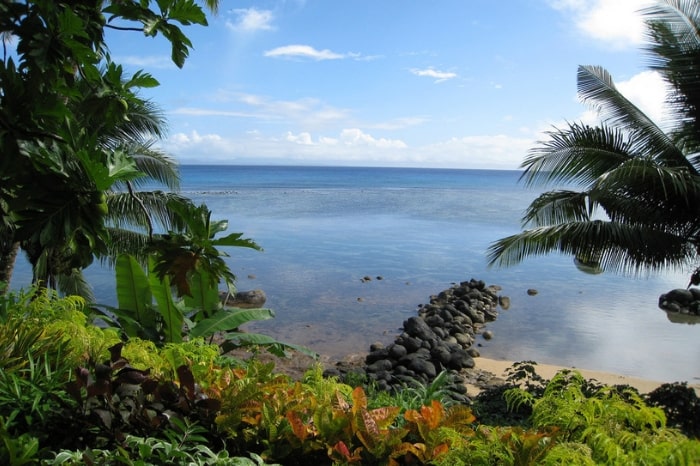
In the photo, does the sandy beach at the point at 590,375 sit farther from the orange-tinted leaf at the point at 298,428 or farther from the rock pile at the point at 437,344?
the orange-tinted leaf at the point at 298,428

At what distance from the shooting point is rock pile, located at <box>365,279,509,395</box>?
9984mm

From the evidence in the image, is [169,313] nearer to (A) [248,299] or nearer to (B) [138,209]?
(B) [138,209]

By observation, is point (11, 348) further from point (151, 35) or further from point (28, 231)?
point (151, 35)

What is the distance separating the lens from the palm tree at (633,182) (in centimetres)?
774

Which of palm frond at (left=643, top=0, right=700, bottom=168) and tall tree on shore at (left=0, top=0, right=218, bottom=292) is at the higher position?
palm frond at (left=643, top=0, right=700, bottom=168)

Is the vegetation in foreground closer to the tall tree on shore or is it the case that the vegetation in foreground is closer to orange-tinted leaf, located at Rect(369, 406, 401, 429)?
orange-tinted leaf, located at Rect(369, 406, 401, 429)

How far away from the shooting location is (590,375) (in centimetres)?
1059

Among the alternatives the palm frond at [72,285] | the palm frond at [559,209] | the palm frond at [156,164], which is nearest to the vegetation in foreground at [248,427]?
the palm frond at [559,209]

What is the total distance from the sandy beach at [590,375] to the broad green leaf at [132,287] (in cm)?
573

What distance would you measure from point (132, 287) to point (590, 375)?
836 centimetres

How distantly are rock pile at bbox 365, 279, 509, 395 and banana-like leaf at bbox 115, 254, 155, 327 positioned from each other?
376cm

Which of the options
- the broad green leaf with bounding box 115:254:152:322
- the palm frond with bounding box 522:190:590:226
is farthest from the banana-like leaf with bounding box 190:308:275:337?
the palm frond with bounding box 522:190:590:226

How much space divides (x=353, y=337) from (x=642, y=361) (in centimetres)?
624

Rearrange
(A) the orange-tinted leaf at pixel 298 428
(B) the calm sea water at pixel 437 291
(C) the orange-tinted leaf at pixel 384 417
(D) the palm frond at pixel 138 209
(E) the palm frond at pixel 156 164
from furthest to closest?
1. (B) the calm sea water at pixel 437 291
2. (E) the palm frond at pixel 156 164
3. (D) the palm frond at pixel 138 209
4. (C) the orange-tinted leaf at pixel 384 417
5. (A) the orange-tinted leaf at pixel 298 428
